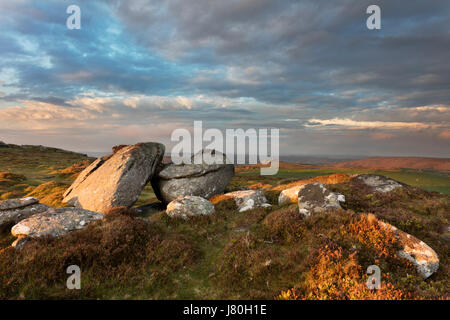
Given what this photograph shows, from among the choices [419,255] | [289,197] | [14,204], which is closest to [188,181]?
[289,197]

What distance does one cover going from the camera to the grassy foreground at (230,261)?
7.23 meters

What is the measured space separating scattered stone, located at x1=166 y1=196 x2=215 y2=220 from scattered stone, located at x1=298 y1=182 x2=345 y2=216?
6190mm

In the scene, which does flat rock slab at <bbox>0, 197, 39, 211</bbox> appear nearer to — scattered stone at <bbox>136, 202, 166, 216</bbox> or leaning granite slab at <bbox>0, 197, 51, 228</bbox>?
leaning granite slab at <bbox>0, 197, 51, 228</bbox>

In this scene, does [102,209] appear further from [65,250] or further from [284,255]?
[284,255]

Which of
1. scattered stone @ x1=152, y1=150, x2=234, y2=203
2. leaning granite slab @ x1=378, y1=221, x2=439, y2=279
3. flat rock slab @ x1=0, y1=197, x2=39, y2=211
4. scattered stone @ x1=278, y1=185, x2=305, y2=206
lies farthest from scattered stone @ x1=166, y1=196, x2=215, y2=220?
leaning granite slab @ x1=378, y1=221, x2=439, y2=279

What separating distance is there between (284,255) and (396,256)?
438cm

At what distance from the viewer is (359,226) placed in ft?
32.7

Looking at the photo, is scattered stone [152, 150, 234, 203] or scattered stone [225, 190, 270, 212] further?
scattered stone [152, 150, 234, 203]

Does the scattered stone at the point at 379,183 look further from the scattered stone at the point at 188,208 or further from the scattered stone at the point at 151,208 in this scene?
the scattered stone at the point at 151,208

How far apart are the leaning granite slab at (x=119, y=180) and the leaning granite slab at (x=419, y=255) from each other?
1744 cm

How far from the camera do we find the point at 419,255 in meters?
8.59

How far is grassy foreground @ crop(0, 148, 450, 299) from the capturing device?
7227 mm

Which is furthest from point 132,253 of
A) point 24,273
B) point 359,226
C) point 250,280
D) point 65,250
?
point 359,226

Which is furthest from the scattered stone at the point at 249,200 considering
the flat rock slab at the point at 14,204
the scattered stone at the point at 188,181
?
the flat rock slab at the point at 14,204
